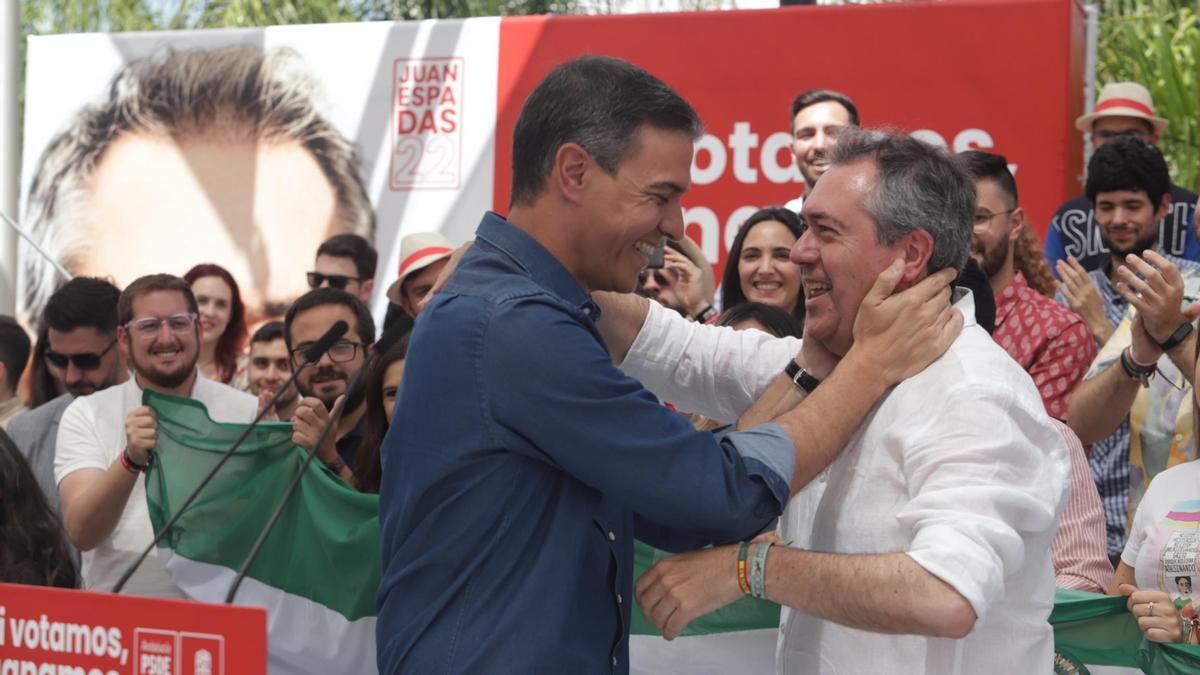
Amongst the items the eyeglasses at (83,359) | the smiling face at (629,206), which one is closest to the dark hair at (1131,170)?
the smiling face at (629,206)

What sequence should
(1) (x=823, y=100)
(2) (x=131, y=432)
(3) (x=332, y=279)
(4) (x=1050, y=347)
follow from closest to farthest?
1. (2) (x=131, y=432)
2. (4) (x=1050, y=347)
3. (1) (x=823, y=100)
4. (3) (x=332, y=279)

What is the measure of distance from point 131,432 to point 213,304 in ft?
7.96

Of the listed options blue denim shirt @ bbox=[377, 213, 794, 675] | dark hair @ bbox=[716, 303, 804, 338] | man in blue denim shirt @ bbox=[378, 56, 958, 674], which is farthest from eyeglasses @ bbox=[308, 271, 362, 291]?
blue denim shirt @ bbox=[377, 213, 794, 675]

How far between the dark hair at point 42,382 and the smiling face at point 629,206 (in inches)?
187

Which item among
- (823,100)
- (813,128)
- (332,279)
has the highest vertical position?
(823,100)

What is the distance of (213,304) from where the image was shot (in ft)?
24.8

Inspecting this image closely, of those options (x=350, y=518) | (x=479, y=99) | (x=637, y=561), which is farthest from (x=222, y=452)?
(x=479, y=99)

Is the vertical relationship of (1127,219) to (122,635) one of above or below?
above

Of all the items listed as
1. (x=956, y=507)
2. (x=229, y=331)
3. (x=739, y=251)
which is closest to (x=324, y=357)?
(x=739, y=251)

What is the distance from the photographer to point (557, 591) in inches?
102

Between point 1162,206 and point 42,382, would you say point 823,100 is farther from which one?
point 42,382

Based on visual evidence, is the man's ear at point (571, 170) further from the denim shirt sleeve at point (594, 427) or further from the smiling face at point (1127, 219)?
the smiling face at point (1127, 219)

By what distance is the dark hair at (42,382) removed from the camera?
22.7ft

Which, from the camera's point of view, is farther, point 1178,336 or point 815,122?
point 815,122
